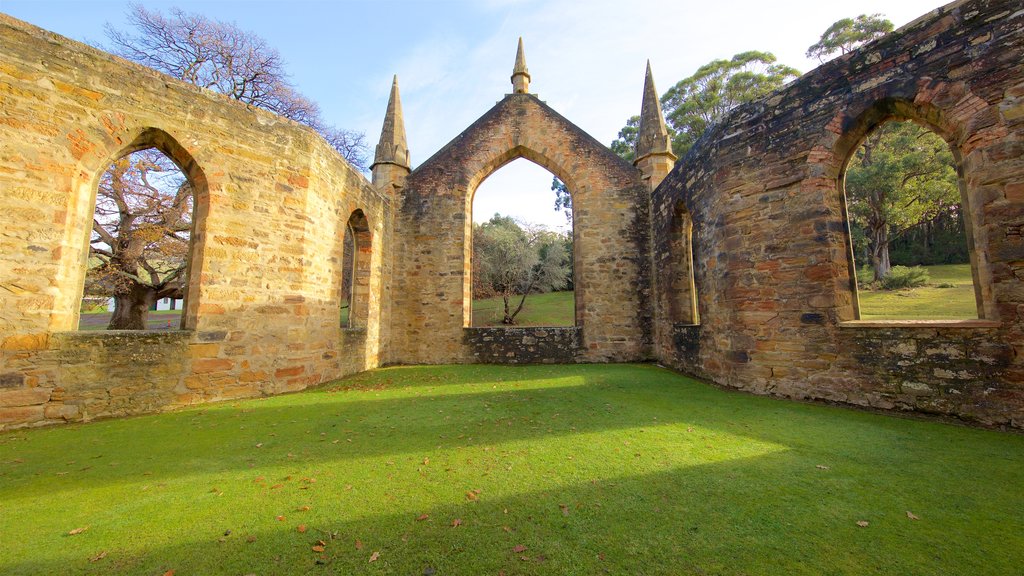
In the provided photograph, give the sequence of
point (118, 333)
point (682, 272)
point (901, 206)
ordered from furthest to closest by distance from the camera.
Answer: point (901, 206) < point (682, 272) < point (118, 333)

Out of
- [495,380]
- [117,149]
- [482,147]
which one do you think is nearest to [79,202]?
[117,149]

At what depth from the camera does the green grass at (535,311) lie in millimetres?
18328

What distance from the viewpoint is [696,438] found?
3891mm

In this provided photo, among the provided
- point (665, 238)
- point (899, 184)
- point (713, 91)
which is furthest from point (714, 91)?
point (665, 238)

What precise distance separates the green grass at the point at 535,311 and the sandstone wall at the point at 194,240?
1138 cm

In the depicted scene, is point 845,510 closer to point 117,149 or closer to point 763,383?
point 763,383

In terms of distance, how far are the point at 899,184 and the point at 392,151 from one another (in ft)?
67.5

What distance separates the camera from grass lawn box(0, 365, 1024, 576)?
203 cm

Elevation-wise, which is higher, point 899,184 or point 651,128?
point 899,184

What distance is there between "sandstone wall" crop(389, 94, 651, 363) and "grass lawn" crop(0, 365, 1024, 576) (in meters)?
5.14

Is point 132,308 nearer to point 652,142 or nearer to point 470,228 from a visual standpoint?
point 470,228

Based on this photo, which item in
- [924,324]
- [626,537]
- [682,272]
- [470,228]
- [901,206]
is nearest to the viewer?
[626,537]

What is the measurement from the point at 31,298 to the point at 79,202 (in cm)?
136

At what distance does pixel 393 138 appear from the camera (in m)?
10.6
